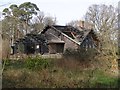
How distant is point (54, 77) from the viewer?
1786 centimetres

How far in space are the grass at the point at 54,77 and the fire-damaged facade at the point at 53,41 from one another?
18264mm

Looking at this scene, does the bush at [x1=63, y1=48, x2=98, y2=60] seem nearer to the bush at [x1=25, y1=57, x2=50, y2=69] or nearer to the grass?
the grass

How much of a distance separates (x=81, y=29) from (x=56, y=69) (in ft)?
82.1

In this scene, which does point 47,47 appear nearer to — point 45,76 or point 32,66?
point 32,66

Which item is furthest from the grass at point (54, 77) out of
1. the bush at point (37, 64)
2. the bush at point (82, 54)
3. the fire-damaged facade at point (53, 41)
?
the fire-damaged facade at point (53, 41)

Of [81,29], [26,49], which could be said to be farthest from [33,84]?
[81,29]

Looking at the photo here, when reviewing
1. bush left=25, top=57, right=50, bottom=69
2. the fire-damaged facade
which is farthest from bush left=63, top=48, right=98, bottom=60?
the fire-damaged facade

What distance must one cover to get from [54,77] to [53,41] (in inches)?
922

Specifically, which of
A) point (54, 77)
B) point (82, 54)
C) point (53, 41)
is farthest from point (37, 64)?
point (53, 41)

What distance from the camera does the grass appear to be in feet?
55.6

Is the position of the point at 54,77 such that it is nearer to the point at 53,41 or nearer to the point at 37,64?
the point at 37,64

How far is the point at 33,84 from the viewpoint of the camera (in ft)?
55.3

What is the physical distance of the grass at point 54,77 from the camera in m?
17.0

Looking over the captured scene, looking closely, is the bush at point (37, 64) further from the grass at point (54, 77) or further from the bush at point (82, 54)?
the bush at point (82, 54)
